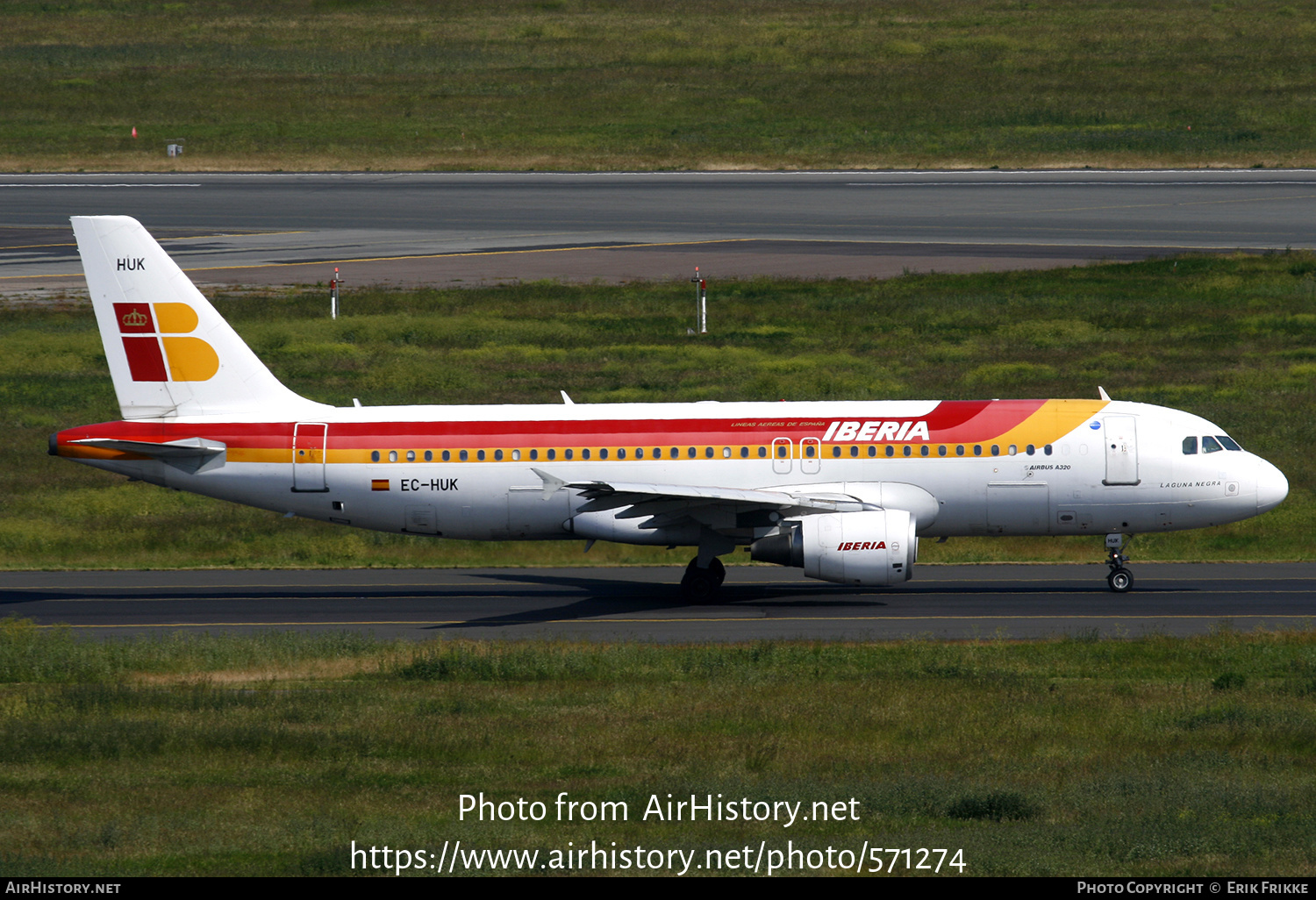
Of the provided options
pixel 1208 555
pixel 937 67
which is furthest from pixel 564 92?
pixel 1208 555

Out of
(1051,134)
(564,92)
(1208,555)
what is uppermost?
(564,92)

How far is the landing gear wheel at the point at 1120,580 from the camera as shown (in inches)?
1315

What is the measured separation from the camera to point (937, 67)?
11900cm

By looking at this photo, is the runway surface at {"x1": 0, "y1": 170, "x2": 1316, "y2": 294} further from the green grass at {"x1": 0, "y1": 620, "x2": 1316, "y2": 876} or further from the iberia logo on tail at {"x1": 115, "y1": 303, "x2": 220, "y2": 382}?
the green grass at {"x1": 0, "y1": 620, "x2": 1316, "y2": 876}

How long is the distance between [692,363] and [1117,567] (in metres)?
22.7

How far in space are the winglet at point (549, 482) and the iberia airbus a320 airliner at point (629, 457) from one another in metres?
0.07

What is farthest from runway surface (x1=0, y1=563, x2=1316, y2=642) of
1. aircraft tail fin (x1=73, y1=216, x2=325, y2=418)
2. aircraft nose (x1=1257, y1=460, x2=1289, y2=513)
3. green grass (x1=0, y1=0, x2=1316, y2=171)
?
green grass (x1=0, y1=0, x2=1316, y2=171)

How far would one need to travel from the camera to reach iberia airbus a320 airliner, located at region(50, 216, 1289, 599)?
3262 cm

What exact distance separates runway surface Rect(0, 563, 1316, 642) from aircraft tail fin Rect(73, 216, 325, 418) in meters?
4.61

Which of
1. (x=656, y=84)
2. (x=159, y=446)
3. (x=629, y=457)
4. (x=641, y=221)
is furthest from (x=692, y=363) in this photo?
(x=656, y=84)

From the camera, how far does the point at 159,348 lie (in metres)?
33.7

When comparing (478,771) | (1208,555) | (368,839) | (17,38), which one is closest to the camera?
A: (368,839)
